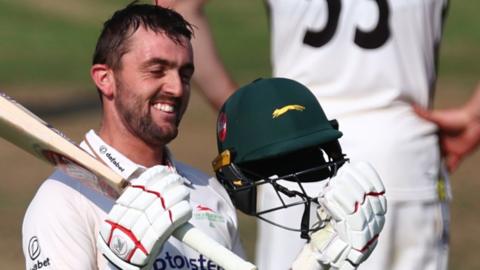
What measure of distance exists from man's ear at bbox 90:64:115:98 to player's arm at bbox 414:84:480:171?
1.74 meters

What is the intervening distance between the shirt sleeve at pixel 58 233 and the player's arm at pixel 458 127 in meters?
2.00

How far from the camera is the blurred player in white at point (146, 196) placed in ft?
12.0

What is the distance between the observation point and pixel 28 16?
19.0 metres

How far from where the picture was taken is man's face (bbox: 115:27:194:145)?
167 inches

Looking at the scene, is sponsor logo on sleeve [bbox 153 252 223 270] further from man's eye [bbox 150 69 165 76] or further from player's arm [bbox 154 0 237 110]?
player's arm [bbox 154 0 237 110]

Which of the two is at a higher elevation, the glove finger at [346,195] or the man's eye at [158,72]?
the man's eye at [158,72]

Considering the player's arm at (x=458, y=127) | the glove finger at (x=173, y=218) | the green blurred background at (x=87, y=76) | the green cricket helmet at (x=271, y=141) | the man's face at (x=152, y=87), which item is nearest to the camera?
the glove finger at (x=173, y=218)

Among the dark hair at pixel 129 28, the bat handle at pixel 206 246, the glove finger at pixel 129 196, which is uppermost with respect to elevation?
the dark hair at pixel 129 28

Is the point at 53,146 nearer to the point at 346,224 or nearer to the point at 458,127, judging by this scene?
the point at 346,224

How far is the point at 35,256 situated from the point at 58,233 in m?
0.09

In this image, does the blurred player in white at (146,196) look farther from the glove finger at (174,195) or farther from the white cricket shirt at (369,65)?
the white cricket shirt at (369,65)

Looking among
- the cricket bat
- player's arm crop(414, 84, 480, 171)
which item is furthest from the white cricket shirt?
the cricket bat

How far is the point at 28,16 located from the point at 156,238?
15.6 m

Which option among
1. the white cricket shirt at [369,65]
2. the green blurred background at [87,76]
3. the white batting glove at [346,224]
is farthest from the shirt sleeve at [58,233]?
the green blurred background at [87,76]
